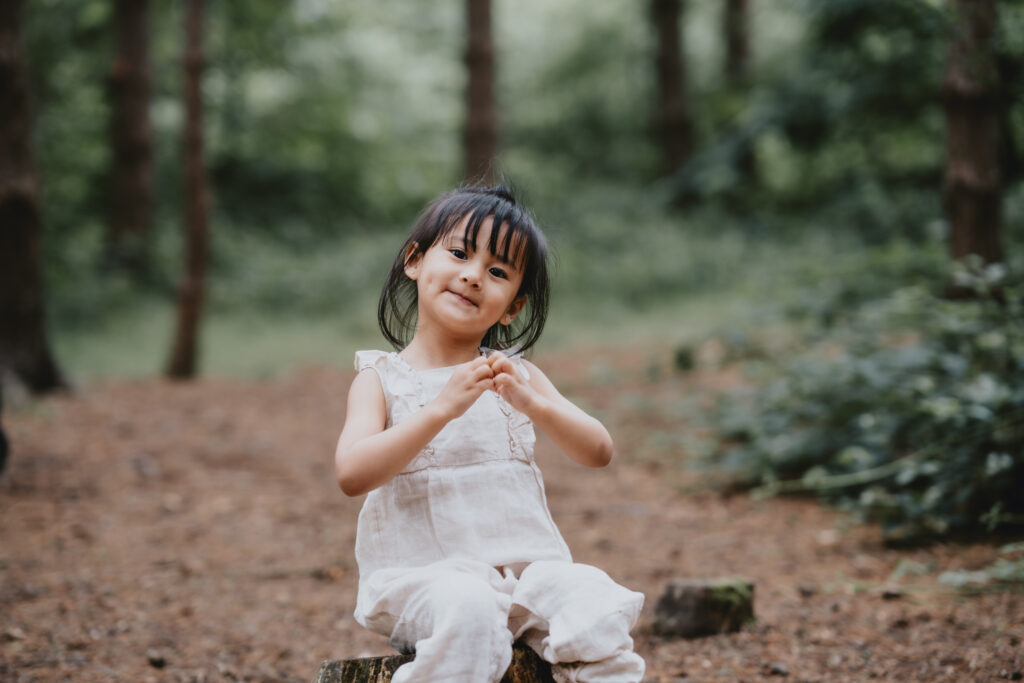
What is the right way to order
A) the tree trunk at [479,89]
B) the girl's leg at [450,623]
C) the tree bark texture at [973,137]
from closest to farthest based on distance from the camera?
1. the girl's leg at [450,623]
2. the tree bark texture at [973,137]
3. the tree trunk at [479,89]

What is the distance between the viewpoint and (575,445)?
2.06 metres

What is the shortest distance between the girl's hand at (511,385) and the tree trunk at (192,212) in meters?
7.44

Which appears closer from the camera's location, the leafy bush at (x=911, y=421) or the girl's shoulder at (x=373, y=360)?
the girl's shoulder at (x=373, y=360)

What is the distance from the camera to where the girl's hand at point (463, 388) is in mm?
1908

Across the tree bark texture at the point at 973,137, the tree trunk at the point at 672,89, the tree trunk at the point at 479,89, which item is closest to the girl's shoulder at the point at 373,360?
the tree bark texture at the point at 973,137

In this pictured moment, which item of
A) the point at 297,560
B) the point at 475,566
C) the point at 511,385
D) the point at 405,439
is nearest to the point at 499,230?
the point at 511,385

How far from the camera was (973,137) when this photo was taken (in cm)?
500

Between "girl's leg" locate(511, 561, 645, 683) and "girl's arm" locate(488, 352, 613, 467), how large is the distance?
0.91 feet

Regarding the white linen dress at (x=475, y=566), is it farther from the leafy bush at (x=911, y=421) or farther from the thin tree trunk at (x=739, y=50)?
the thin tree trunk at (x=739, y=50)

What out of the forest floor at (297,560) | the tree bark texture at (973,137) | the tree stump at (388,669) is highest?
the tree bark texture at (973,137)

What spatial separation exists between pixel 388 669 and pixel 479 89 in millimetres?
10525

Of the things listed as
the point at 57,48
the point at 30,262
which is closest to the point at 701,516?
the point at 30,262

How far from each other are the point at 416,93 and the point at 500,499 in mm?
25359

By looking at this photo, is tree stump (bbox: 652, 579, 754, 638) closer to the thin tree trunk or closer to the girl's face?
the girl's face
